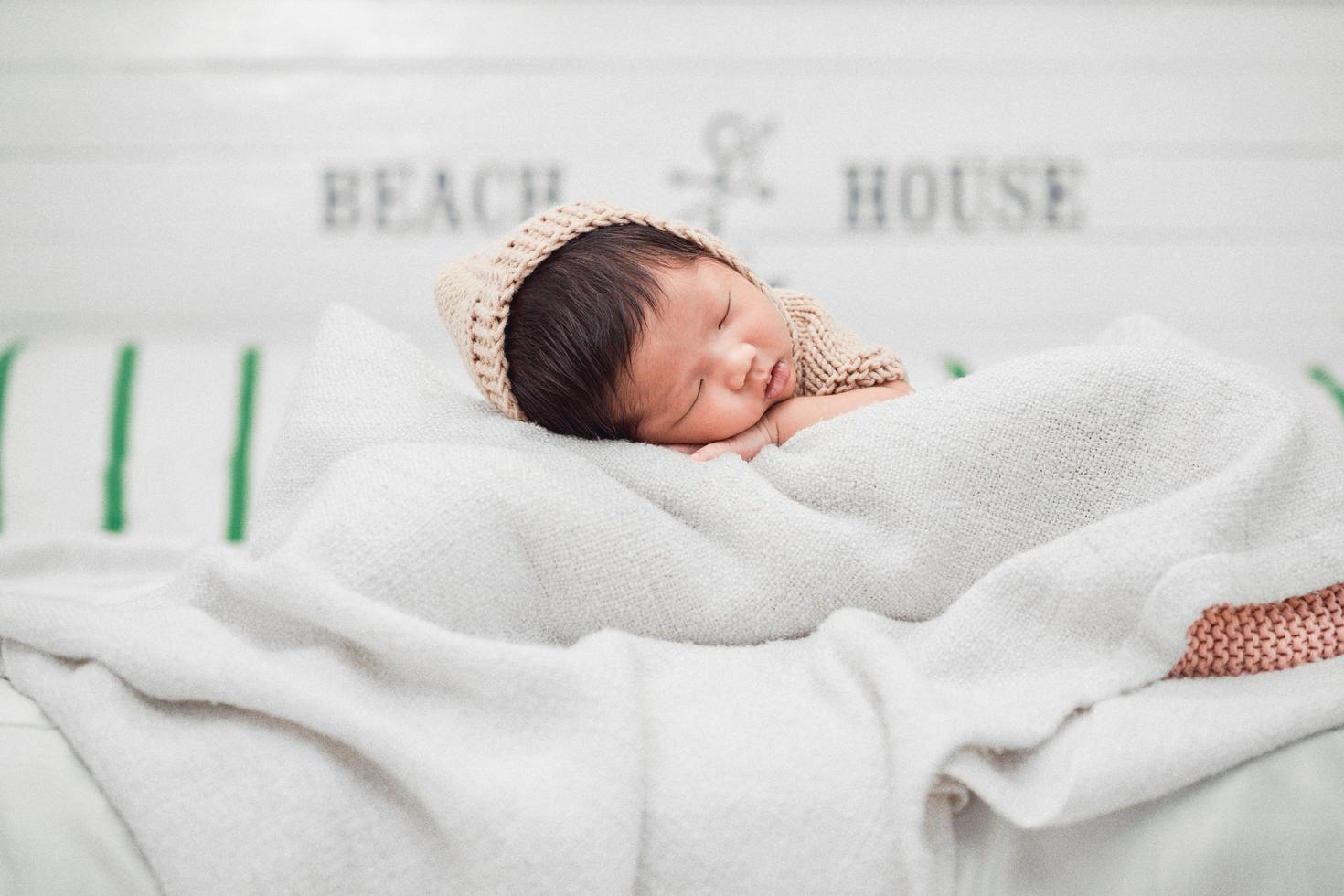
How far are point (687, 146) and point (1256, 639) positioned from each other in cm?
137

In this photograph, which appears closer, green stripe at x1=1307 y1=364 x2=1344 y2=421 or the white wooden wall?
green stripe at x1=1307 y1=364 x2=1344 y2=421

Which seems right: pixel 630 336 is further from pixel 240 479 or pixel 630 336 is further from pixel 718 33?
pixel 718 33

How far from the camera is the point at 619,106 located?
1.93m

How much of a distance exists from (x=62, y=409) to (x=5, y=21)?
697mm

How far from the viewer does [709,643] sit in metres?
0.89

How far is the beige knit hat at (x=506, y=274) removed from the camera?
980mm

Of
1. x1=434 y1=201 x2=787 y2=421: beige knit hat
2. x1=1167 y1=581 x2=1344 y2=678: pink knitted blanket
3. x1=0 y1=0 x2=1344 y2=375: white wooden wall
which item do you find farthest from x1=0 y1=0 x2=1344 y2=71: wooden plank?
x1=1167 y1=581 x2=1344 y2=678: pink knitted blanket

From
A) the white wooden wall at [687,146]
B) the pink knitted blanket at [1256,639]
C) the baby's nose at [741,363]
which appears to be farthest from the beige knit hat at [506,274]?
the white wooden wall at [687,146]

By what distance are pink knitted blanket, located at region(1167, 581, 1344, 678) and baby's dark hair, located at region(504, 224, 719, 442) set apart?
48cm

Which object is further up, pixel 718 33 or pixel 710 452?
pixel 718 33

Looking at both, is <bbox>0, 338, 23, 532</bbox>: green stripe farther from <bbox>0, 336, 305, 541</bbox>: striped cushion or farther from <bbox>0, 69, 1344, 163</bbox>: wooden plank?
<bbox>0, 69, 1344, 163</bbox>: wooden plank

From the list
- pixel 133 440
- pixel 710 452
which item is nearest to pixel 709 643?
pixel 710 452

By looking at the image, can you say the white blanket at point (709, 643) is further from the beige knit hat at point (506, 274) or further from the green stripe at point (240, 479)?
the green stripe at point (240, 479)

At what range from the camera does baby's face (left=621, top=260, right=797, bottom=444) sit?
3.15 feet
